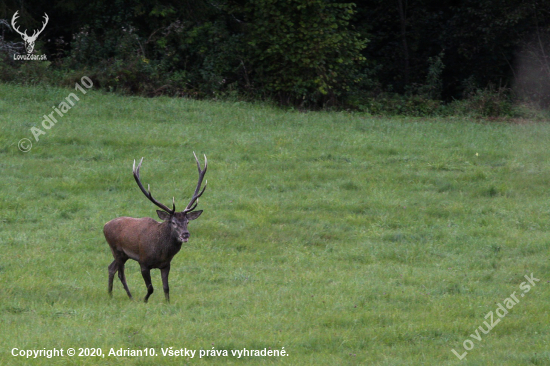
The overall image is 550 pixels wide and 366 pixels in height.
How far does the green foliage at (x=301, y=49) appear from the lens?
23.8m

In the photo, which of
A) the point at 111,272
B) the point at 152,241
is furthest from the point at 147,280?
the point at 111,272

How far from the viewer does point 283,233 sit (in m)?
13.2

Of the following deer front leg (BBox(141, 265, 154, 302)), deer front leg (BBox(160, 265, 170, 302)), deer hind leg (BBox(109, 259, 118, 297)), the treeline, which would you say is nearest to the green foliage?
the treeline

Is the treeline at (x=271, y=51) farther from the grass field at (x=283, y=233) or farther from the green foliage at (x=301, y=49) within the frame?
the grass field at (x=283, y=233)

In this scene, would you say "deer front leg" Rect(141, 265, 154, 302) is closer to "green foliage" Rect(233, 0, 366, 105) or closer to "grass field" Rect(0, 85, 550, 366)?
"grass field" Rect(0, 85, 550, 366)

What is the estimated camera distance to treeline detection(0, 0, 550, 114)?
24.0 m

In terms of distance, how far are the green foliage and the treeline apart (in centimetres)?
4

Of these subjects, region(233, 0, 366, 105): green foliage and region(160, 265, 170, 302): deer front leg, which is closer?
region(160, 265, 170, 302): deer front leg

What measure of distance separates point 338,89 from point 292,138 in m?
6.81

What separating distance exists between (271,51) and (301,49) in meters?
0.93

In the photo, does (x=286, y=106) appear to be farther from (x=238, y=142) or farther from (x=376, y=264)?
(x=376, y=264)

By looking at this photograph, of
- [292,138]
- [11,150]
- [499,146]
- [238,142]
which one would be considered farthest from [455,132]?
[11,150]

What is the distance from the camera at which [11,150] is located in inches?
671

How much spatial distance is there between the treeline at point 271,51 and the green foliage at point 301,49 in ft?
0.12
